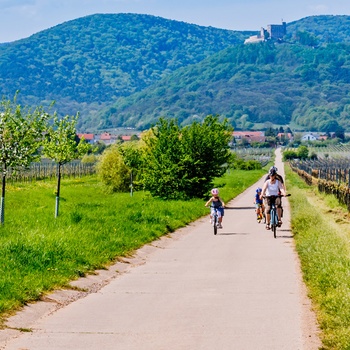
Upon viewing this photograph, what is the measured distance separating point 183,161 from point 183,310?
2988cm

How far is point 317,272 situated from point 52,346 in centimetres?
601

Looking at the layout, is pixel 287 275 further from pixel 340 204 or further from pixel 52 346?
pixel 340 204

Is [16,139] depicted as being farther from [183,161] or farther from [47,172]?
[47,172]

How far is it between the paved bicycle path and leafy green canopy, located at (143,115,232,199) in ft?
76.0

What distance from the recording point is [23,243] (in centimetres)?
1566

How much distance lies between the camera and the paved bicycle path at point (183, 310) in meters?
8.65

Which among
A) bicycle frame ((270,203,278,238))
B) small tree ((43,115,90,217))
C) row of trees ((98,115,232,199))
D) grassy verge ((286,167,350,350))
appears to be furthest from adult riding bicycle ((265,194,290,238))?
A: row of trees ((98,115,232,199))

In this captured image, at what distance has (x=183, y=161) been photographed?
40.3 metres

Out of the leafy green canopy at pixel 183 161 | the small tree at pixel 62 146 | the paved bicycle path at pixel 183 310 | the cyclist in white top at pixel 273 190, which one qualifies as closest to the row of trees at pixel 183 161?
the leafy green canopy at pixel 183 161

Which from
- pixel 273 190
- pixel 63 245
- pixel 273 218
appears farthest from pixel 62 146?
pixel 63 245

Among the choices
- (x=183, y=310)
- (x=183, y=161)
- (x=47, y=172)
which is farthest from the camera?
(x=47, y=172)

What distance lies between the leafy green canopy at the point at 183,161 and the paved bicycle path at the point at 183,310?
23153mm

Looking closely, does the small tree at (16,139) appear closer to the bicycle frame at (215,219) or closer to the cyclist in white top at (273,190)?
the bicycle frame at (215,219)

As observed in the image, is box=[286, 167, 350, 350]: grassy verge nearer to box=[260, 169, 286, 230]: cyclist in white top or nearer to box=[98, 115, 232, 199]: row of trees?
box=[260, 169, 286, 230]: cyclist in white top
